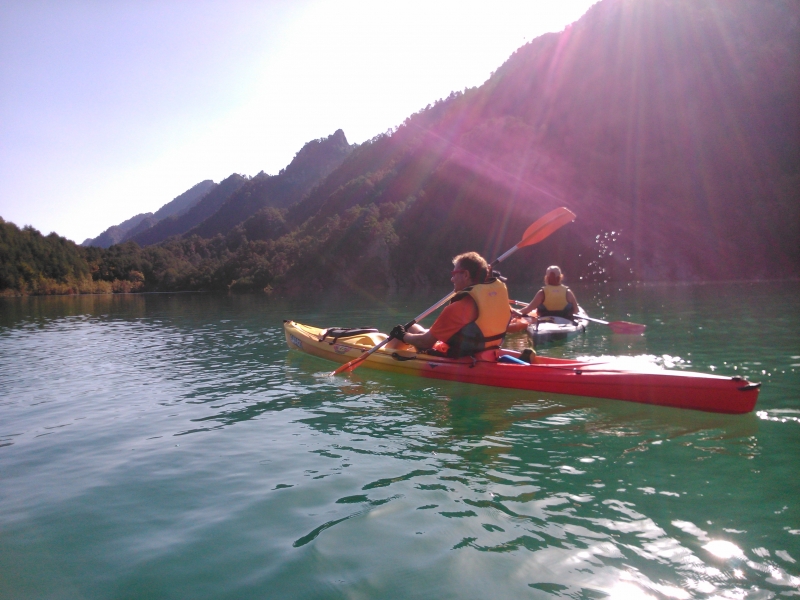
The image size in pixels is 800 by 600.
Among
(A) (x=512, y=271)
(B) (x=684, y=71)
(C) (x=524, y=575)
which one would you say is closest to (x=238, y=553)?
(C) (x=524, y=575)

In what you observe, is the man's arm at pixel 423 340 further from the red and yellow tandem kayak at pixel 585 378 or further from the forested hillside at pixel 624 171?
the forested hillside at pixel 624 171

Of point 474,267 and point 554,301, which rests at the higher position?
point 474,267

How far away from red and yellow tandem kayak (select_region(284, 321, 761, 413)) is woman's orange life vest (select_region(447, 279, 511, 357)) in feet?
0.51

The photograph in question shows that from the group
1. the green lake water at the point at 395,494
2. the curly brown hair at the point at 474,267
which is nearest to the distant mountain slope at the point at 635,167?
the curly brown hair at the point at 474,267

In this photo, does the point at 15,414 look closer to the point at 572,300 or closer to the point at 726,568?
the point at 726,568

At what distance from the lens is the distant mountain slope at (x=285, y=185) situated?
522ft

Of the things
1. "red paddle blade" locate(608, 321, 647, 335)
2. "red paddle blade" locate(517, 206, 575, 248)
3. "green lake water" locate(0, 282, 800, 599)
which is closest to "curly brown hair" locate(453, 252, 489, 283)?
"green lake water" locate(0, 282, 800, 599)

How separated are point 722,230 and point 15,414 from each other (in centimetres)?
5396

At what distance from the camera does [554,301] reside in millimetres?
11367

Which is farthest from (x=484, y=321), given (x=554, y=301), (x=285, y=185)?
(x=285, y=185)

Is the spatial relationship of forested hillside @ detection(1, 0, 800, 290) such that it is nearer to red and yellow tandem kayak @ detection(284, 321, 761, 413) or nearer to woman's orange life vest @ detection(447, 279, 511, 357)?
red and yellow tandem kayak @ detection(284, 321, 761, 413)

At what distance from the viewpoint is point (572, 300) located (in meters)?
11.5

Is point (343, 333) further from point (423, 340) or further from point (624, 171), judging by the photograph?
point (624, 171)

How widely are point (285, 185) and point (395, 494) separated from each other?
16484 cm
